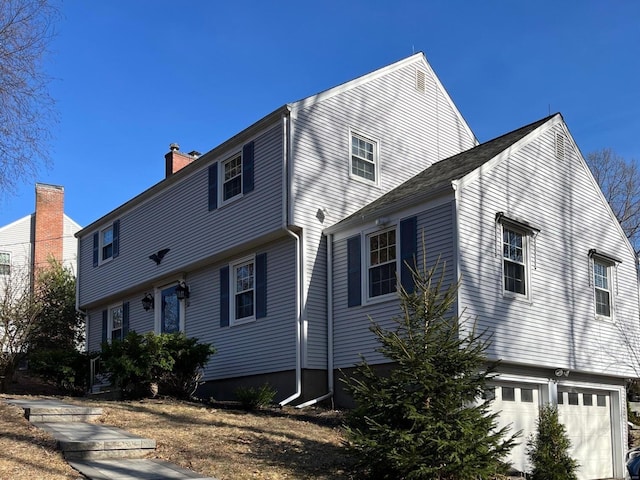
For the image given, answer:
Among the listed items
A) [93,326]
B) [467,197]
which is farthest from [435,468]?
[93,326]

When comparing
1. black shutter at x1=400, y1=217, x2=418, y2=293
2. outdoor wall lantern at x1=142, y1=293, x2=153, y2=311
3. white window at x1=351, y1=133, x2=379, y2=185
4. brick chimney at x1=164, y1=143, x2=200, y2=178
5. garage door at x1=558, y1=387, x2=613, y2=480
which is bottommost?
garage door at x1=558, y1=387, x2=613, y2=480

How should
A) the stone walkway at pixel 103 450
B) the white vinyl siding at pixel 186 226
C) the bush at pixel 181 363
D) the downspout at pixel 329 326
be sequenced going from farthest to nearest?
the white vinyl siding at pixel 186 226 → the bush at pixel 181 363 → the downspout at pixel 329 326 → the stone walkway at pixel 103 450

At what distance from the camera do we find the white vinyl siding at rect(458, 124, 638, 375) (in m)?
13.1

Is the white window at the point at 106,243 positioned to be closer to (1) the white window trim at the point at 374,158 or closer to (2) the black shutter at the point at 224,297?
(2) the black shutter at the point at 224,297

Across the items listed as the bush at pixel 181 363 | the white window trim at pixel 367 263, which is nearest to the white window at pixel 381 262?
the white window trim at pixel 367 263

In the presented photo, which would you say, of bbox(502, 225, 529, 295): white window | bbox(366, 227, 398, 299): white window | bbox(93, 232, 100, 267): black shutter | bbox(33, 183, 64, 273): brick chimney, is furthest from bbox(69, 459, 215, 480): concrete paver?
bbox(33, 183, 64, 273): brick chimney

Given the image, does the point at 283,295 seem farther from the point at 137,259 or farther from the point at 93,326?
the point at 93,326

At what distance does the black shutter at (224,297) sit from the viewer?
16719mm

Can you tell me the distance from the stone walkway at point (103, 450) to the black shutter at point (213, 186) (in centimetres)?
726

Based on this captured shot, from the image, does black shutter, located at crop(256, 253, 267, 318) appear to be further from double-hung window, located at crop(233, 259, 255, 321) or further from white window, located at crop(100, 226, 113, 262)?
white window, located at crop(100, 226, 113, 262)

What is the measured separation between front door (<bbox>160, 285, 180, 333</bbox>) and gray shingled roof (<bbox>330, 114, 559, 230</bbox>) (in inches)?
230

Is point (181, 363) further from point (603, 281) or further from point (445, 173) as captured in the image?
point (603, 281)

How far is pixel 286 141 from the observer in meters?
14.9

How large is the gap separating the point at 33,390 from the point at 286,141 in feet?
32.9
